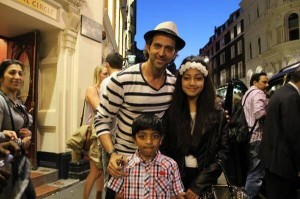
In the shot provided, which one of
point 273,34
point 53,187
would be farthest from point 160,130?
point 273,34

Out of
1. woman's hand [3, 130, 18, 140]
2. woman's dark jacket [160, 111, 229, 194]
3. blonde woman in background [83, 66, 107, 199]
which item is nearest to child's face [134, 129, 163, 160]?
woman's dark jacket [160, 111, 229, 194]

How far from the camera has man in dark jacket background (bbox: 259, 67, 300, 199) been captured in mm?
3135

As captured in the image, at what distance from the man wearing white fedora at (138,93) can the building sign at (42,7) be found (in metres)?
3.84

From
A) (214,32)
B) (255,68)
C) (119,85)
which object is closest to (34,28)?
(119,85)

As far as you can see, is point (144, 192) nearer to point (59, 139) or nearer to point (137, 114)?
point (137, 114)

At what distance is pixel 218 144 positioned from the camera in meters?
2.45

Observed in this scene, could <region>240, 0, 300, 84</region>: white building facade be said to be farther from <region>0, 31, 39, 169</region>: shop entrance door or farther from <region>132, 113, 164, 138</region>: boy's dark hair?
<region>132, 113, 164, 138</region>: boy's dark hair

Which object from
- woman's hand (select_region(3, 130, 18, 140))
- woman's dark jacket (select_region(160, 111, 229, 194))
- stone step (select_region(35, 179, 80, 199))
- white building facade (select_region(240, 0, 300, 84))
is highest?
white building facade (select_region(240, 0, 300, 84))

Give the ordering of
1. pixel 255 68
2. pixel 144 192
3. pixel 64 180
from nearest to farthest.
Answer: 1. pixel 144 192
2. pixel 64 180
3. pixel 255 68

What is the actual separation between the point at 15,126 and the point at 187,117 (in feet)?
5.64

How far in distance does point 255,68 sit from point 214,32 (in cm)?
2952

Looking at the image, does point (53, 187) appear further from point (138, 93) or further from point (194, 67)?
point (194, 67)

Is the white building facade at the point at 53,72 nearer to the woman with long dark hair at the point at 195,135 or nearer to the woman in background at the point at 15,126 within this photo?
the woman in background at the point at 15,126

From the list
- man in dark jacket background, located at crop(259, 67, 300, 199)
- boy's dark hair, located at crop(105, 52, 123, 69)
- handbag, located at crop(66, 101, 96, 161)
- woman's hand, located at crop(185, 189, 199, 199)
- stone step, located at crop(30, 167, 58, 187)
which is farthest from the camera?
stone step, located at crop(30, 167, 58, 187)
